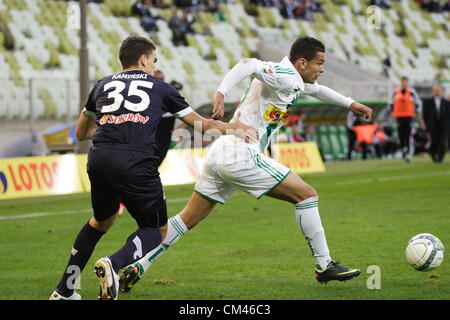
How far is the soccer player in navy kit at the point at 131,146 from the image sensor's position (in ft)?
20.2

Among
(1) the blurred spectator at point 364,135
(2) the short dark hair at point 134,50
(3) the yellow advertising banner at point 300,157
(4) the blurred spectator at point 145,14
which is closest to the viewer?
(2) the short dark hair at point 134,50

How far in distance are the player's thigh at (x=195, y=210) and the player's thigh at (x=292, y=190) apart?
0.63m

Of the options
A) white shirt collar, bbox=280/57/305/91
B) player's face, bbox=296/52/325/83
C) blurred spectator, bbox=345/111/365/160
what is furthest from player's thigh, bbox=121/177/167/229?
blurred spectator, bbox=345/111/365/160

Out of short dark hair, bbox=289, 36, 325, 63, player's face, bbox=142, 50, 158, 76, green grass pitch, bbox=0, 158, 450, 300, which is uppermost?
player's face, bbox=142, 50, 158, 76

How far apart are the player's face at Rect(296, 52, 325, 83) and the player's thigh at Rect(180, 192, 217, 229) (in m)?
1.32

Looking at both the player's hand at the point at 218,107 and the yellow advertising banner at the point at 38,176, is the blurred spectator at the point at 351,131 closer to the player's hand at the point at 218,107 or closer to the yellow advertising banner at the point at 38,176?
the yellow advertising banner at the point at 38,176

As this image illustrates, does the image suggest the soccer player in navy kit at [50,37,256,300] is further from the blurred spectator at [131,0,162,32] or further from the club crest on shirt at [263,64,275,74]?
the blurred spectator at [131,0,162,32]

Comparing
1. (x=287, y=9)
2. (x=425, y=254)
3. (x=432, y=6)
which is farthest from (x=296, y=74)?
(x=432, y=6)

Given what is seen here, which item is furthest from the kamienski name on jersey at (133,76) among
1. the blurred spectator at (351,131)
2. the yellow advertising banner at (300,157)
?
the blurred spectator at (351,131)

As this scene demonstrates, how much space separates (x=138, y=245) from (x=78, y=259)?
0.52 meters

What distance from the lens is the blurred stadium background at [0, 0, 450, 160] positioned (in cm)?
2230

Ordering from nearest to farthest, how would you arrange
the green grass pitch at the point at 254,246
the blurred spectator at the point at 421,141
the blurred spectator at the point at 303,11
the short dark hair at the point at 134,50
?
the short dark hair at the point at 134,50 → the green grass pitch at the point at 254,246 → the blurred spectator at the point at 421,141 → the blurred spectator at the point at 303,11
